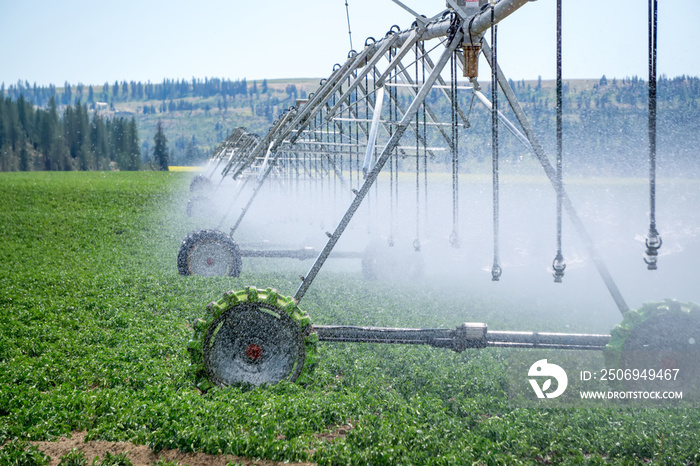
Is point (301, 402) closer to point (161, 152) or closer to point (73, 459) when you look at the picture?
point (73, 459)

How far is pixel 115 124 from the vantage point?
113062mm

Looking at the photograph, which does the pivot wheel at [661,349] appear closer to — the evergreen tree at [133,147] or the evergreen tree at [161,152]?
the evergreen tree at [161,152]

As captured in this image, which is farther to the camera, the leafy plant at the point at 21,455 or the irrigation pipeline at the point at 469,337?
the irrigation pipeline at the point at 469,337

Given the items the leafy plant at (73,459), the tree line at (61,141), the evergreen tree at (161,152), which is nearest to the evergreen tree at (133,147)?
the tree line at (61,141)

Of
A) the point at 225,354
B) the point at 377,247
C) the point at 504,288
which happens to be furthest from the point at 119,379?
the point at 504,288

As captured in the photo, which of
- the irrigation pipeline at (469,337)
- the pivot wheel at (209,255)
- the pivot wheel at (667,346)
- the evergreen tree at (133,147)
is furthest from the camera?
the evergreen tree at (133,147)

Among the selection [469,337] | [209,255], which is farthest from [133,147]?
[469,337]

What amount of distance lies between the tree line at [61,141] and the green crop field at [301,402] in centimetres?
9745

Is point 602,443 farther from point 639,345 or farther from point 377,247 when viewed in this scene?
point 377,247

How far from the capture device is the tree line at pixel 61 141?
99.3 meters

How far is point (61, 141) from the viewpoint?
102 m

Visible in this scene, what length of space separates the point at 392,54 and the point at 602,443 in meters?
7.87

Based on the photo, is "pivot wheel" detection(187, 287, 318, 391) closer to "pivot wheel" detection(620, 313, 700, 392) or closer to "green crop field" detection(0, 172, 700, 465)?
"green crop field" detection(0, 172, 700, 465)

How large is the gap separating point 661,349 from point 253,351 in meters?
4.80
